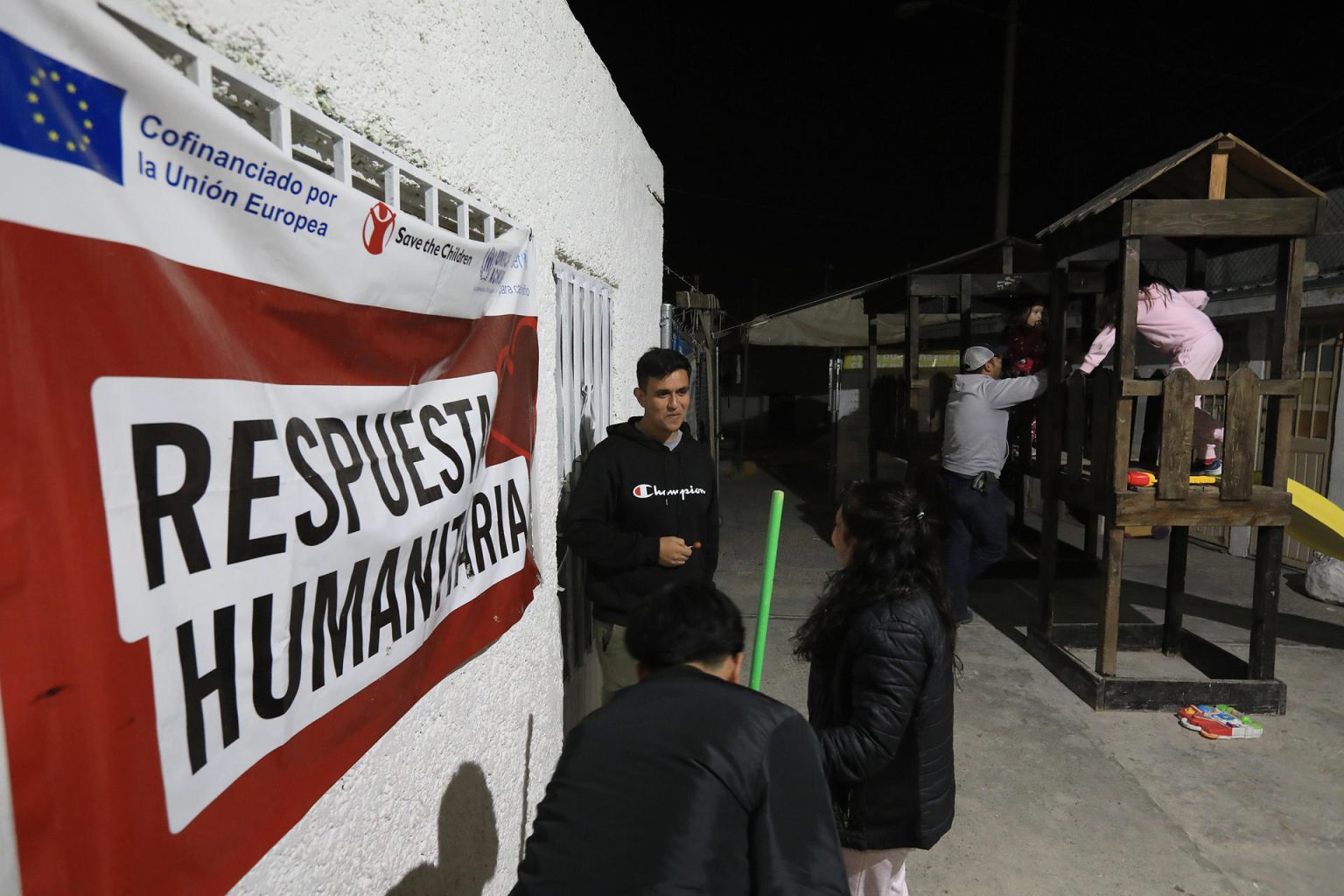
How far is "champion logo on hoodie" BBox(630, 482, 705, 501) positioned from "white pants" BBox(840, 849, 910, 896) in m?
1.36

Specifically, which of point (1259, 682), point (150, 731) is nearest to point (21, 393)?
point (150, 731)

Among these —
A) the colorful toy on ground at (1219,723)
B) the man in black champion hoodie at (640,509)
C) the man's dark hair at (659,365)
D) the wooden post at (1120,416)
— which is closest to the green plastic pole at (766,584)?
the man in black champion hoodie at (640,509)

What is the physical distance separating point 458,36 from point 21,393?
5.25ft

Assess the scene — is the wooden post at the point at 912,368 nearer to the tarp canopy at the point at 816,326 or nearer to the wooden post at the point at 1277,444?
the wooden post at the point at 1277,444

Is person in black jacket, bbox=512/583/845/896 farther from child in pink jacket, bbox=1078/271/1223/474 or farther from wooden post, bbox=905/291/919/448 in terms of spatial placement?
wooden post, bbox=905/291/919/448

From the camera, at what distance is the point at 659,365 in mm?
3023

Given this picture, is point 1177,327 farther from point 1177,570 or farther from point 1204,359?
point 1177,570

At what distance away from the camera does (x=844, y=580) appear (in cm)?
223

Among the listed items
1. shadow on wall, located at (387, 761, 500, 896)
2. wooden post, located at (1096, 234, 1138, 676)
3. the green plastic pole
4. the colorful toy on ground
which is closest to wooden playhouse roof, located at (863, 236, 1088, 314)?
wooden post, located at (1096, 234, 1138, 676)

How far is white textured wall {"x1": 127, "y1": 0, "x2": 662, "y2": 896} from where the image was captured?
148 cm

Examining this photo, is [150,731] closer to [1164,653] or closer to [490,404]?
[490,404]

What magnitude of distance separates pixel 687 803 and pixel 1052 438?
16.3 ft

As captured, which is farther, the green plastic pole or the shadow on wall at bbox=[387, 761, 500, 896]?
the green plastic pole

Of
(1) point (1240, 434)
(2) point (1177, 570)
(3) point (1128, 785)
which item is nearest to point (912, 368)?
(2) point (1177, 570)
